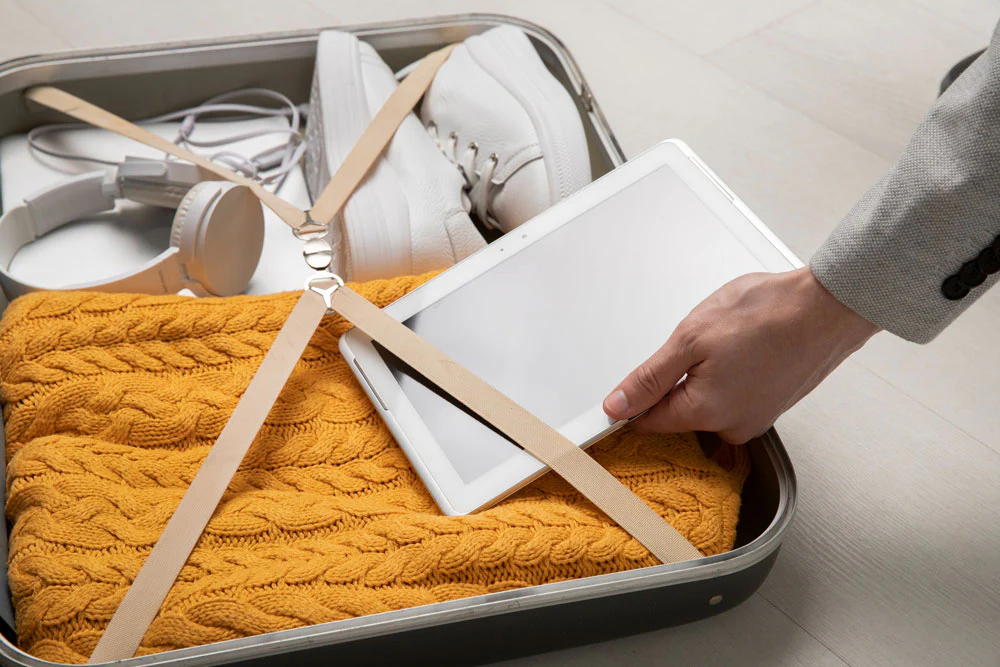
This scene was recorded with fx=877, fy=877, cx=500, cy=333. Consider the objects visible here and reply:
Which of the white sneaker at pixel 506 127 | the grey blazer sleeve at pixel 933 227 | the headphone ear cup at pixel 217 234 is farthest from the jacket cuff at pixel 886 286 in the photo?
the headphone ear cup at pixel 217 234

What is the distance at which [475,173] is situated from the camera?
26.1 inches

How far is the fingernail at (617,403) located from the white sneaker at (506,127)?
18 cm

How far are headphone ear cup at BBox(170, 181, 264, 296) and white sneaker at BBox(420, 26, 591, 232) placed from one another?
6.4 inches

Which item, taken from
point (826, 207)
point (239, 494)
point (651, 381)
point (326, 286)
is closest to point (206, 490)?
point (239, 494)

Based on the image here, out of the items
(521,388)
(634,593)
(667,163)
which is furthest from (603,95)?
(634,593)

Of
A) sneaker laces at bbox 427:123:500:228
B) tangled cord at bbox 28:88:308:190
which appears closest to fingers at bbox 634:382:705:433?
sneaker laces at bbox 427:123:500:228

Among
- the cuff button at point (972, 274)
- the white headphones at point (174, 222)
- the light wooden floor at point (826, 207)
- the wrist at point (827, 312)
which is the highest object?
the white headphones at point (174, 222)

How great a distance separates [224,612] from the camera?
1.39ft

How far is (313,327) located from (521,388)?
0.13 m

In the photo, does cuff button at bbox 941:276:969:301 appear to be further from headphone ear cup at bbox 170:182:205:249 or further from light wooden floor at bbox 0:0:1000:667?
headphone ear cup at bbox 170:182:205:249

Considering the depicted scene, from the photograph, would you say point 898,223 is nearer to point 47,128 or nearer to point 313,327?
point 313,327

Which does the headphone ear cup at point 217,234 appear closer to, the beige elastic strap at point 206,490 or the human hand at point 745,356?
the beige elastic strap at point 206,490

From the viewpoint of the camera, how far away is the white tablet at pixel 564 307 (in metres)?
0.49

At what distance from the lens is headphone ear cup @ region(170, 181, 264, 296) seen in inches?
22.8
